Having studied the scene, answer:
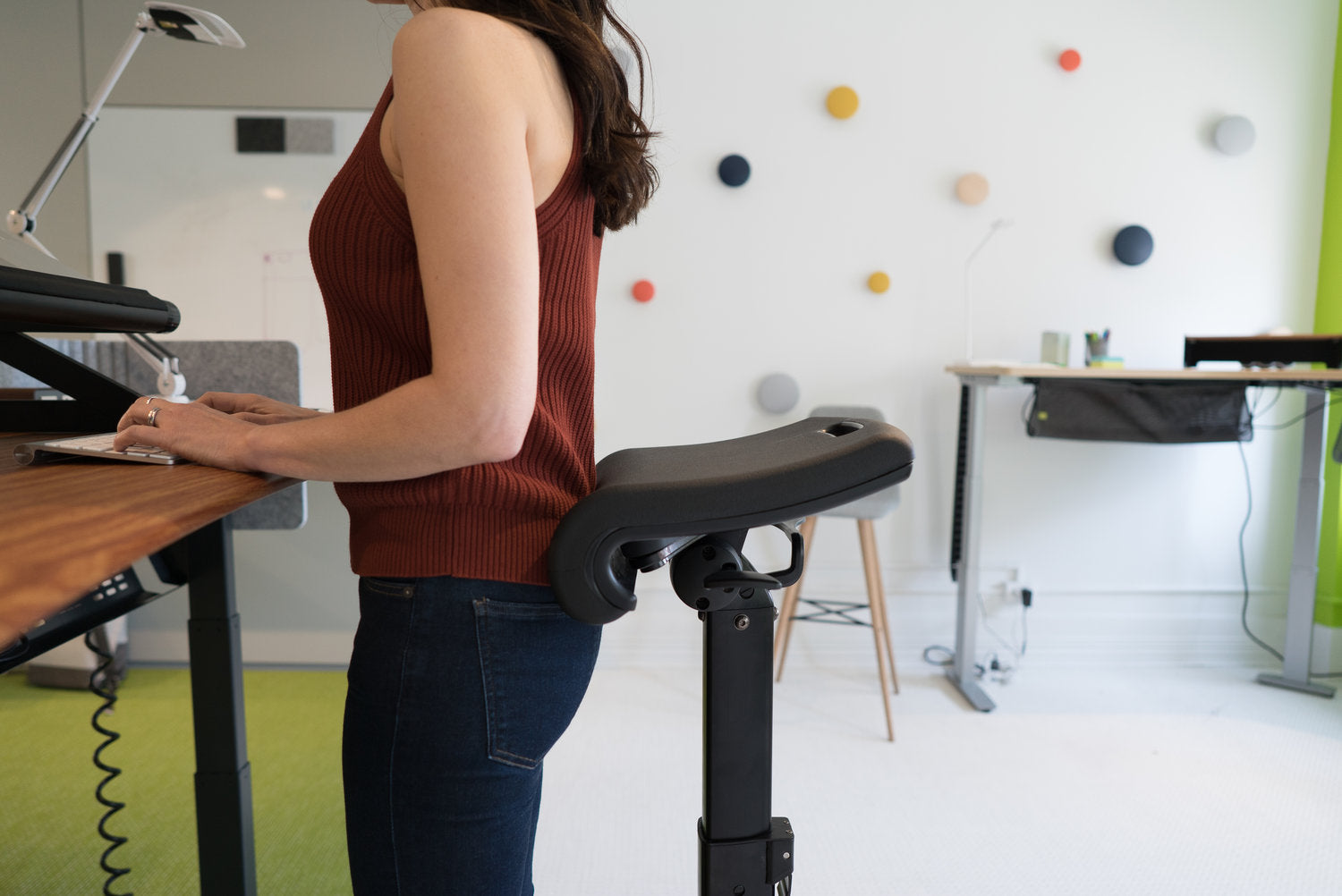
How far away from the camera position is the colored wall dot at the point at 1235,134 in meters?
2.83

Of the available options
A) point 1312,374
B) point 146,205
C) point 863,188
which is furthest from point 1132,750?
point 146,205

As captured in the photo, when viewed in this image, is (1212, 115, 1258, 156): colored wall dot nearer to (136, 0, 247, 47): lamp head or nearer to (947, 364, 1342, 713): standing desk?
(947, 364, 1342, 713): standing desk

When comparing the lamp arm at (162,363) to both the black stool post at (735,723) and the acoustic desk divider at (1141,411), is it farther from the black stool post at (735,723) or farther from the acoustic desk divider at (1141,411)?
the acoustic desk divider at (1141,411)

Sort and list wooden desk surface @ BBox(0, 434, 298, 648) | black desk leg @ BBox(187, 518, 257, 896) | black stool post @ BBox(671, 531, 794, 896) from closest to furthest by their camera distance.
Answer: wooden desk surface @ BBox(0, 434, 298, 648)
black stool post @ BBox(671, 531, 794, 896)
black desk leg @ BBox(187, 518, 257, 896)

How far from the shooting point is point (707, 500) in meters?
0.59

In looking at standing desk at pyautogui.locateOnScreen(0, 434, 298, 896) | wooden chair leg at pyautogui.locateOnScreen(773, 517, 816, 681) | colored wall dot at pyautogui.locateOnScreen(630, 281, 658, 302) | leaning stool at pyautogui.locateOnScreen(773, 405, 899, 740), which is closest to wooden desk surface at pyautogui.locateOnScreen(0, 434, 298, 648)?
standing desk at pyautogui.locateOnScreen(0, 434, 298, 896)

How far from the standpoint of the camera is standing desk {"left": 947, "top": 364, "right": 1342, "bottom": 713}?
100 inches

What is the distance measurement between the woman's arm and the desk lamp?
1290mm

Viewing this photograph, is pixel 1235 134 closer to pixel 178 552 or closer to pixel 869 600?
pixel 869 600

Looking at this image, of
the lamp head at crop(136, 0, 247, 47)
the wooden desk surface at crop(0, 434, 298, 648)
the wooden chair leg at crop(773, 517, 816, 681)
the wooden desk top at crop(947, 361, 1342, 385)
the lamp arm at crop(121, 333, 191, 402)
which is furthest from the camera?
the wooden chair leg at crop(773, 517, 816, 681)

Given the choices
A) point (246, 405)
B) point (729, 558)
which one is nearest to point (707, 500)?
point (729, 558)

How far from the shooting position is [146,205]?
2.89m

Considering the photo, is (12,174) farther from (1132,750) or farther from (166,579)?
(1132,750)

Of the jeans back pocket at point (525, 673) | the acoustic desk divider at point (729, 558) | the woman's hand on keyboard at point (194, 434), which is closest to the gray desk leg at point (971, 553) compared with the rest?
the acoustic desk divider at point (729, 558)
